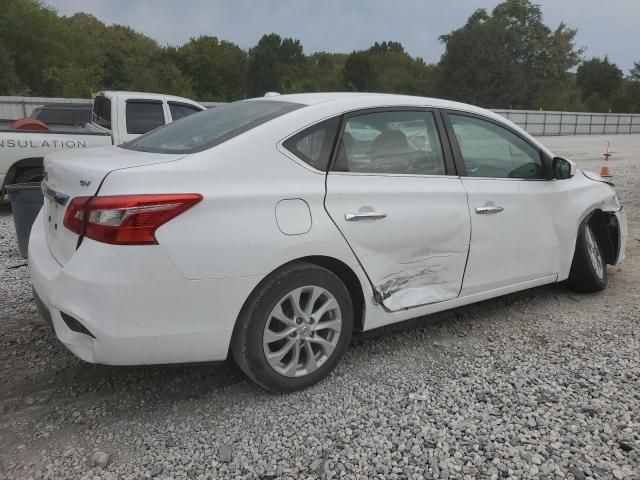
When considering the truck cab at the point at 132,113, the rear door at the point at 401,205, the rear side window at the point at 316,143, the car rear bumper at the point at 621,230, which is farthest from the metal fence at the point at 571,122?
the rear side window at the point at 316,143

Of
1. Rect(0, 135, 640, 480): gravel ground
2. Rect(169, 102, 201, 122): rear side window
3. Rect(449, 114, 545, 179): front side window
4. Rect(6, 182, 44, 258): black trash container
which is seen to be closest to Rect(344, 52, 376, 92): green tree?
Rect(169, 102, 201, 122): rear side window

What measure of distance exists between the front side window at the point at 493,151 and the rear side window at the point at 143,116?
5655 mm

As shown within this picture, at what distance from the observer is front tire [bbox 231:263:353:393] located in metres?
2.75

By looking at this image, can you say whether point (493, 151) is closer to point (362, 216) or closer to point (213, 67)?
point (362, 216)

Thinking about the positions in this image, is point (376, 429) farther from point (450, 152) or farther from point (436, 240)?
point (450, 152)

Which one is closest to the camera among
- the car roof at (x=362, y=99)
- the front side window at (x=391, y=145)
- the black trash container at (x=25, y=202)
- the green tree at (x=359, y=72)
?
the front side window at (x=391, y=145)

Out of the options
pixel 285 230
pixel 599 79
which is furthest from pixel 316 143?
pixel 599 79

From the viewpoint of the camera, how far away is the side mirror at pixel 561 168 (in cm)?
415

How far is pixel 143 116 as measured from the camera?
823 cm

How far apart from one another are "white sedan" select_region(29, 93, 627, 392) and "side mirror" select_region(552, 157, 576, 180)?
0.20m

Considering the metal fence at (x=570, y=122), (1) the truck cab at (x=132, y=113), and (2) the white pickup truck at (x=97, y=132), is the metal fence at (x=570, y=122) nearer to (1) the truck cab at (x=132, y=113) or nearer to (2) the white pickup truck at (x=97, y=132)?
(1) the truck cab at (x=132, y=113)

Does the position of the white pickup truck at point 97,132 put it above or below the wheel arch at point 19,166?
above

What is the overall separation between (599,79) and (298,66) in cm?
4318

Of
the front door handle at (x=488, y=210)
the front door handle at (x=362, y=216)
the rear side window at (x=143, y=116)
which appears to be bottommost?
the front door handle at (x=488, y=210)
